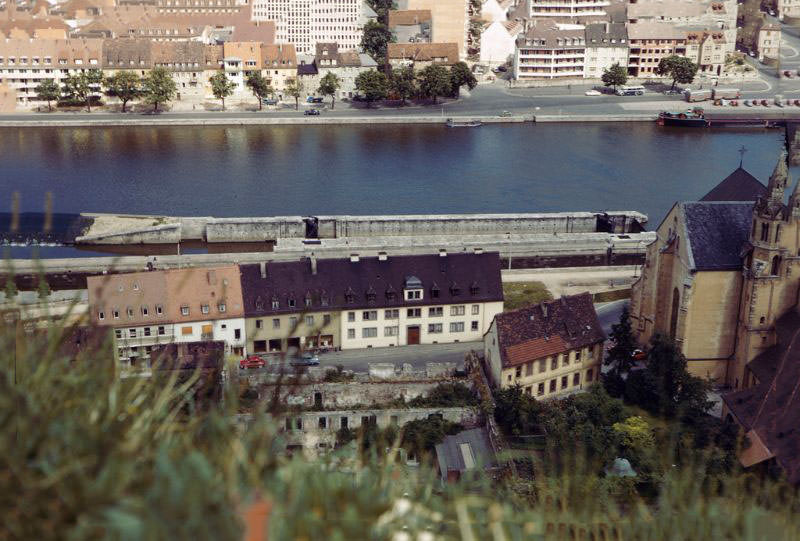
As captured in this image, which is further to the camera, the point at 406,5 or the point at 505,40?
the point at 406,5

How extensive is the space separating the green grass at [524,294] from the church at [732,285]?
621 centimetres

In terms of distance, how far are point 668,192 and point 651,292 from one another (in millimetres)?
30251

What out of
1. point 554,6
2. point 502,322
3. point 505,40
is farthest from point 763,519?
point 554,6

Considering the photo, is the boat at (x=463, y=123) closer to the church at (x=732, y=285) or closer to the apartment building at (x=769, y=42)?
the apartment building at (x=769, y=42)

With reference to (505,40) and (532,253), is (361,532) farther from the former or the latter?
(505,40)

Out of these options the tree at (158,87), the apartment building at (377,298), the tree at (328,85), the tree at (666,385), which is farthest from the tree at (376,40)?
the tree at (666,385)

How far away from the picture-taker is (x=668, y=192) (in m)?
61.8

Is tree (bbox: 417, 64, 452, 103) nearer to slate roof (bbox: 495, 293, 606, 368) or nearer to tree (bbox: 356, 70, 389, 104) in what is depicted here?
tree (bbox: 356, 70, 389, 104)

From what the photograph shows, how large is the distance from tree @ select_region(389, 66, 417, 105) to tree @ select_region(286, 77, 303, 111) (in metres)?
7.86

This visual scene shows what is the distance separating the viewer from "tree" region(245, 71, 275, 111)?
83.2 metres

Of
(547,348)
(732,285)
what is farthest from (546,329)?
(732,285)

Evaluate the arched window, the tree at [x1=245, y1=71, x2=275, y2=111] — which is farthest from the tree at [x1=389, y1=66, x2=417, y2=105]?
the arched window

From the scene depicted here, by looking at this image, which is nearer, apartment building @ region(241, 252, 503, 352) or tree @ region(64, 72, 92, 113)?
apartment building @ region(241, 252, 503, 352)

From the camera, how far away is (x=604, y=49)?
9412 centimetres
